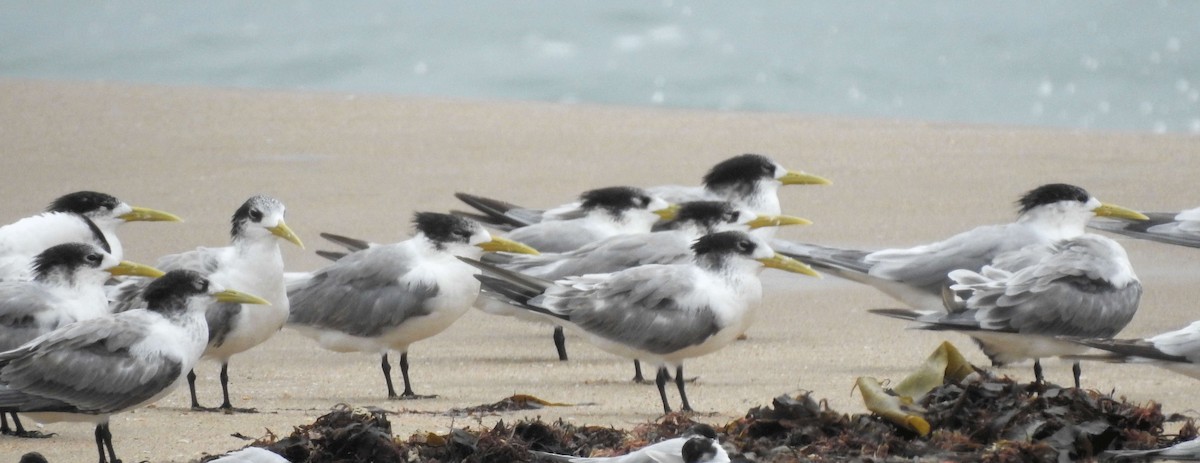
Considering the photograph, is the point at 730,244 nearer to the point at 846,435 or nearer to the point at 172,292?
the point at 846,435

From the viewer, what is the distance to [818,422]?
434cm

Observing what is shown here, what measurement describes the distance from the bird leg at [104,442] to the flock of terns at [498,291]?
10 millimetres

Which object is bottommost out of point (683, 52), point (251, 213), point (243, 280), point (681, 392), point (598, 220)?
point (681, 392)

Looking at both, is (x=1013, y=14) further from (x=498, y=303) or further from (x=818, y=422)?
(x=818, y=422)

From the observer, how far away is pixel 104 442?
447 cm

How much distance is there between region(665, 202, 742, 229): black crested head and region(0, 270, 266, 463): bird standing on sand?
8.81 ft

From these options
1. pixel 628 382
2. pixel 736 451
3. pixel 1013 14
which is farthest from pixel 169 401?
pixel 1013 14

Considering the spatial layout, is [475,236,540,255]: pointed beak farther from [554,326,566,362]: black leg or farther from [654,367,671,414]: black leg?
[654,367,671,414]: black leg

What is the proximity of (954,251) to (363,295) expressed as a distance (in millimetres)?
2200

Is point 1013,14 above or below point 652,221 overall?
above

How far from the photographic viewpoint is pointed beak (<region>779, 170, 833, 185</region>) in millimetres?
7650

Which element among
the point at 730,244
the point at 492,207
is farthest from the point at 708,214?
the point at 730,244

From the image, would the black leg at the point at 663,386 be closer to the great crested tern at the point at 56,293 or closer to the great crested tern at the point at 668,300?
the great crested tern at the point at 668,300

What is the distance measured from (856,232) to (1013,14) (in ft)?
35.3
